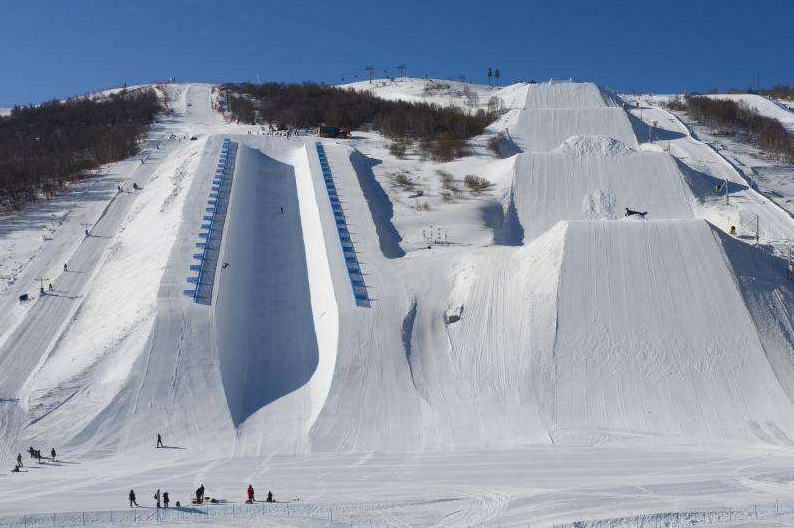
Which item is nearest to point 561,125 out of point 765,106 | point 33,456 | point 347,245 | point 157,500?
point 765,106

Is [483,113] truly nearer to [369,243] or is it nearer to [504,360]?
[369,243]

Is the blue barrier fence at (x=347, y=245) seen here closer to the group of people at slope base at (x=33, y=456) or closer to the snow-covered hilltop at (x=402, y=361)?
the snow-covered hilltop at (x=402, y=361)

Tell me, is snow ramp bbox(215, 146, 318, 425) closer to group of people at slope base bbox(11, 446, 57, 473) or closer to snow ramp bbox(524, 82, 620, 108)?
group of people at slope base bbox(11, 446, 57, 473)

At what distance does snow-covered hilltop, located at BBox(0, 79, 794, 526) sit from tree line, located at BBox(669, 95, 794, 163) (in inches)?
664

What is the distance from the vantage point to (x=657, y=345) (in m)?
20.7

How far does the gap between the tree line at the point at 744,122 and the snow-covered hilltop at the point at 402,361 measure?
55.3 feet

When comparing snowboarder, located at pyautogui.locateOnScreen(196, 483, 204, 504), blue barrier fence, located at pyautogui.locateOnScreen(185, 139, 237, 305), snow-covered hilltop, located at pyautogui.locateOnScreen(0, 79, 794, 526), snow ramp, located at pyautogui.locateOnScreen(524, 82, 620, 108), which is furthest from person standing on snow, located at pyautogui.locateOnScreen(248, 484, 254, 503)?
snow ramp, located at pyautogui.locateOnScreen(524, 82, 620, 108)

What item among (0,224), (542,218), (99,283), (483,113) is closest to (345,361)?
(99,283)

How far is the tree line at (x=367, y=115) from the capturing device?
46250 mm

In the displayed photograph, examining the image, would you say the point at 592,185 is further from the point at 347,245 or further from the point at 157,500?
the point at 157,500

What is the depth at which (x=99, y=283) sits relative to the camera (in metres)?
26.8

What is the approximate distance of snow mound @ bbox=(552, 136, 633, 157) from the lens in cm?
3697

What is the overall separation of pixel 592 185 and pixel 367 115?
71.0 ft

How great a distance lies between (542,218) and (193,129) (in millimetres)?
28682
